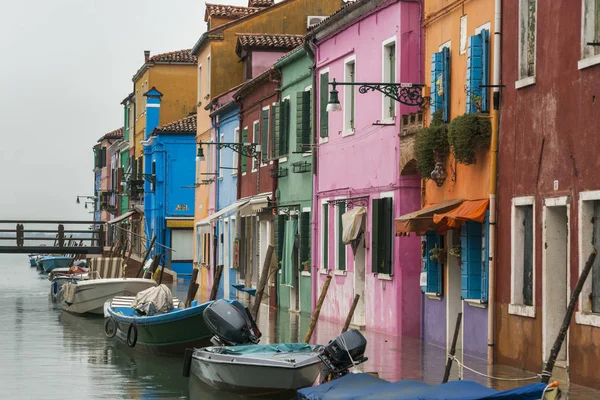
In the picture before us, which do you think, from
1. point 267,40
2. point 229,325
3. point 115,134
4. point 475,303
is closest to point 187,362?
point 229,325

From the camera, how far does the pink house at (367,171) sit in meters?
23.6

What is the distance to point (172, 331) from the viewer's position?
22656 mm

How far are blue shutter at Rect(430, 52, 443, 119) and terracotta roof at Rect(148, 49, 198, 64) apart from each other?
3923 centimetres

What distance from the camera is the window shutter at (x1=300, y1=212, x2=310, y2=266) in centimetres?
3072

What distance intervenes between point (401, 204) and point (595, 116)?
28.1ft

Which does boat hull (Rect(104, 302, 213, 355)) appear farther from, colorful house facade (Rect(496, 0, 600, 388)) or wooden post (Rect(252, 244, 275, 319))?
colorful house facade (Rect(496, 0, 600, 388))

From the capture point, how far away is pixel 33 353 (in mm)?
24359

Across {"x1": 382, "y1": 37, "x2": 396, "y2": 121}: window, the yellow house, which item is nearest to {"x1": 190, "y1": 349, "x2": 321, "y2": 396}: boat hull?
{"x1": 382, "y1": 37, "x2": 396, "y2": 121}: window

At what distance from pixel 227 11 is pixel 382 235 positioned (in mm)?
24283

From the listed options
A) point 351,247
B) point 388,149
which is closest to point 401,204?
point 388,149

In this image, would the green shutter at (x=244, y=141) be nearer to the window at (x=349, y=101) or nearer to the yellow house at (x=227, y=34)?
the yellow house at (x=227, y=34)

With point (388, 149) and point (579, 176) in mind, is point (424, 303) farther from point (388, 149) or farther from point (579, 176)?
point (579, 176)

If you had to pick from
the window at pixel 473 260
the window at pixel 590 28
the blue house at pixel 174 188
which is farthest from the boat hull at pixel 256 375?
the blue house at pixel 174 188

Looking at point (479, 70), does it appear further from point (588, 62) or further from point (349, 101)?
point (349, 101)
